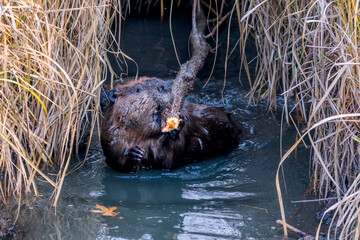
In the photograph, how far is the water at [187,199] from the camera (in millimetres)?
3061

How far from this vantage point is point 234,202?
346cm

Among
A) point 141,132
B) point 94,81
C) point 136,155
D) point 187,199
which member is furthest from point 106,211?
point 94,81

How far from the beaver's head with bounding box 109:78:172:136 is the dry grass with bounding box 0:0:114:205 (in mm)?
222

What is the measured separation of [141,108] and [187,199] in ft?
3.04

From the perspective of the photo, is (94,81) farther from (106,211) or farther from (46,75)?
(106,211)

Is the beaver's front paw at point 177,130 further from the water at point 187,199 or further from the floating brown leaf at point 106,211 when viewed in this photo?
the floating brown leaf at point 106,211

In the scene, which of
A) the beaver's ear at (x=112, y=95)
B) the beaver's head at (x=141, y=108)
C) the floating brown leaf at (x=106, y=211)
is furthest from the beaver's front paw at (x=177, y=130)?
the floating brown leaf at (x=106, y=211)

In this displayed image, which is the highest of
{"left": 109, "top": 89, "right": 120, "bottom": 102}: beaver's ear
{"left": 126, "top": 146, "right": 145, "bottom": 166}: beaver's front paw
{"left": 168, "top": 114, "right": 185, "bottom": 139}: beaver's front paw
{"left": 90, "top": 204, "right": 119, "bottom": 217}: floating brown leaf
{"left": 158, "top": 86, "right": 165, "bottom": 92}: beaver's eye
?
{"left": 158, "top": 86, "right": 165, "bottom": 92}: beaver's eye

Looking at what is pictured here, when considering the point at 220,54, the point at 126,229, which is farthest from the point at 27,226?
the point at 220,54

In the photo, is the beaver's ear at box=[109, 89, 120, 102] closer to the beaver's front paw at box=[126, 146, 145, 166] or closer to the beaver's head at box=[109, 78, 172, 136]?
the beaver's head at box=[109, 78, 172, 136]

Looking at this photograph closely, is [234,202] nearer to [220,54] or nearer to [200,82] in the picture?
[200,82]

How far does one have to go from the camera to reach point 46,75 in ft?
11.5

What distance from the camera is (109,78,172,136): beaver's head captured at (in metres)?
4.12

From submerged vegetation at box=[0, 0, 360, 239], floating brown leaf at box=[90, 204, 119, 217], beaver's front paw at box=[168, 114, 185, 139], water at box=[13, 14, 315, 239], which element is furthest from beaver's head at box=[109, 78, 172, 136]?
floating brown leaf at box=[90, 204, 119, 217]
